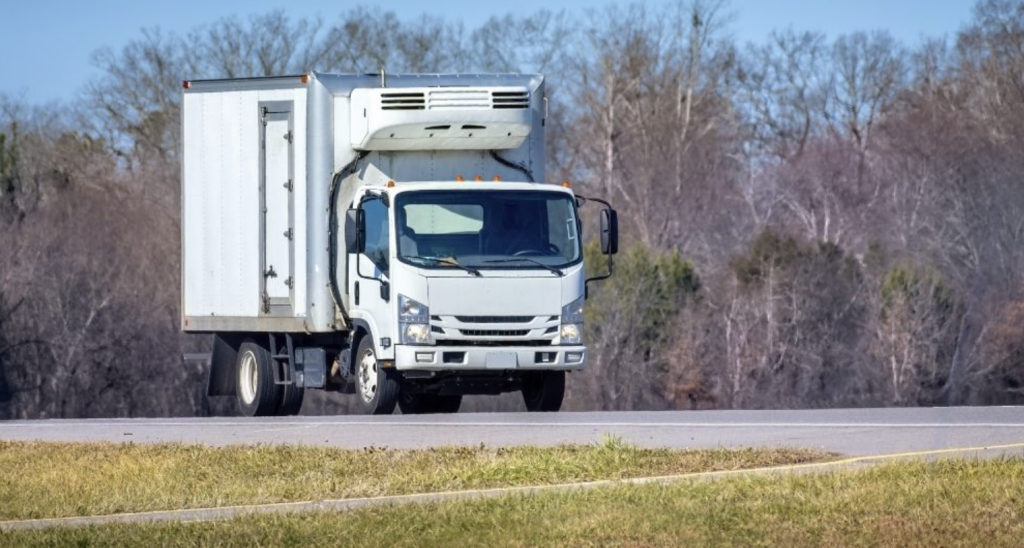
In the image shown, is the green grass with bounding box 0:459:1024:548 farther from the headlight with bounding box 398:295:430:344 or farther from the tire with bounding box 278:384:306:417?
Answer: the tire with bounding box 278:384:306:417

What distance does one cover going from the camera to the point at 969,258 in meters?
66.1

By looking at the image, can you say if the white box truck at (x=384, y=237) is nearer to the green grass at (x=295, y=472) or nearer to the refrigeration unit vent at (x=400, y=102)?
the refrigeration unit vent at (x=400, y=102)

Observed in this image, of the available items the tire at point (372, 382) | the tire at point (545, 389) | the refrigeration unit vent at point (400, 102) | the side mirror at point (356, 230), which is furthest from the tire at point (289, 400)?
the refrigeration unit vent at point (400, 102)

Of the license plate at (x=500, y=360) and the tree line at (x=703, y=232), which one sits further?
the tree line at (x=703, y=232)

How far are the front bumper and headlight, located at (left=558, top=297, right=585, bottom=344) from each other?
0.35 feet

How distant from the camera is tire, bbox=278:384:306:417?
2211 centimetres

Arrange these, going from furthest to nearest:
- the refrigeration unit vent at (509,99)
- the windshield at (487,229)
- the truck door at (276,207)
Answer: the truck door at (276,207)
the refrigeration unit vent at (509,99)
the windshield at (487,229)

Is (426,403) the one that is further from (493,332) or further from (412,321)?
(412,321)

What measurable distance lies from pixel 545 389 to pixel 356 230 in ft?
9.72

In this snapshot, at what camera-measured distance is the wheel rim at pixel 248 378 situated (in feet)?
73.9

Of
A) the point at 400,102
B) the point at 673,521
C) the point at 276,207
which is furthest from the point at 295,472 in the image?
the point at 276,207

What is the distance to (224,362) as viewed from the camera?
76.0ft

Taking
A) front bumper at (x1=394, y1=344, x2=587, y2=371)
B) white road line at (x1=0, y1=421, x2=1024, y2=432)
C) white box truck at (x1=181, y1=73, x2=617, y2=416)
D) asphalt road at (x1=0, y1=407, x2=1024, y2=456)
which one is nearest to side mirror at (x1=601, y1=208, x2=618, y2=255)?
white box truck at (x1=181, y1=73, x2=617, y2=416)

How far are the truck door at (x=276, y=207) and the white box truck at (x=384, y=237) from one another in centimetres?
2
